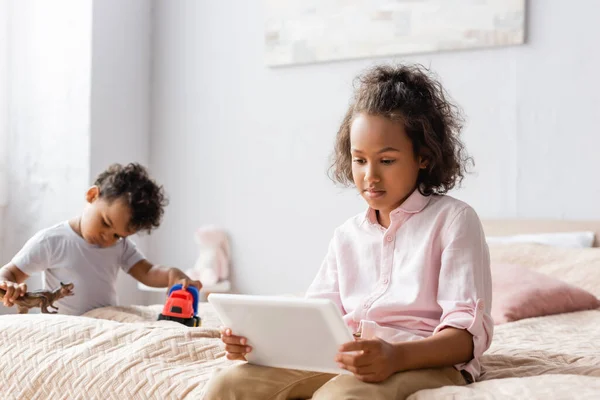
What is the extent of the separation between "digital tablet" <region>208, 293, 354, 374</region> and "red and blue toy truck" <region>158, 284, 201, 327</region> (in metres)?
0.82

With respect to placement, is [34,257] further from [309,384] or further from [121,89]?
[121,89]

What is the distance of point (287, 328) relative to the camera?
1.18 metres

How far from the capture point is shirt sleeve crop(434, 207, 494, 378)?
1255mm

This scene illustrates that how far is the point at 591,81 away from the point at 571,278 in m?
0.82

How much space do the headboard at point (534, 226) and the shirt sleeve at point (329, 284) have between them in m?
1.60

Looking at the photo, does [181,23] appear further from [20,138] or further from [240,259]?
[240,259]

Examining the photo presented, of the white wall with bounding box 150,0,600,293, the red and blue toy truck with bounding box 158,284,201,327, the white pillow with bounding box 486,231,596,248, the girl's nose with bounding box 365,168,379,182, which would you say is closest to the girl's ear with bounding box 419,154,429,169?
the girl's nose with bounding box 365,168,379,182

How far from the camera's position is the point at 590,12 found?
296 centimetres

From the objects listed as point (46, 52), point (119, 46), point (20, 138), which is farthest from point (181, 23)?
point (20, 138)

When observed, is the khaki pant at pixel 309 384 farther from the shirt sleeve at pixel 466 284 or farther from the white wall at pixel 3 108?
the white wall at pixel 3 108

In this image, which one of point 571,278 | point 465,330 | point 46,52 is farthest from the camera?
point 46,52

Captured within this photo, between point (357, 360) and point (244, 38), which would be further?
point (244, 38)

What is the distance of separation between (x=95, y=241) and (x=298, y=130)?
140cm

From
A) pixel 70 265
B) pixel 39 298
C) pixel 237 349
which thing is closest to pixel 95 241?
pixel 70 265
